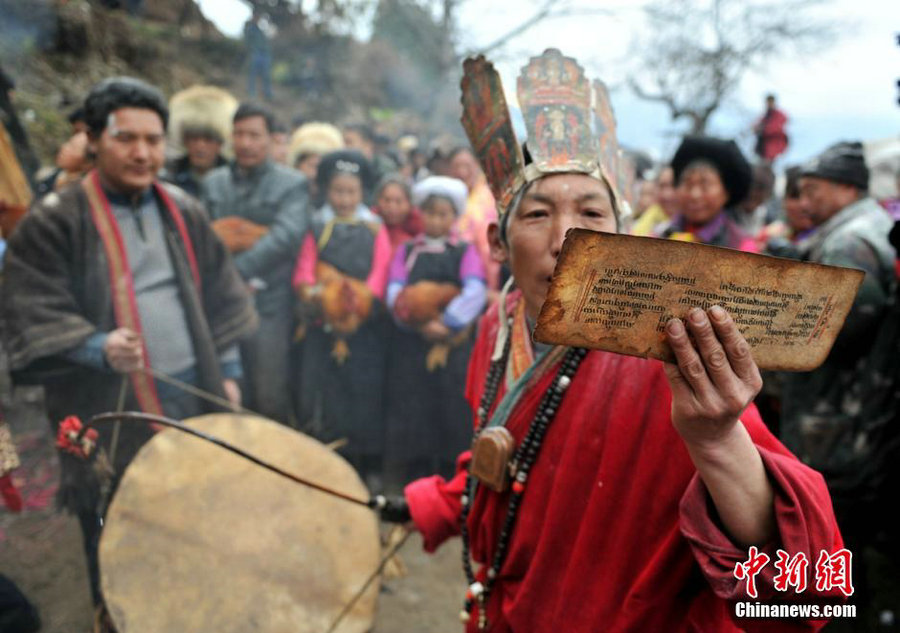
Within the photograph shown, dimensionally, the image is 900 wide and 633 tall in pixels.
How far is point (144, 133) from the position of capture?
2922 mm

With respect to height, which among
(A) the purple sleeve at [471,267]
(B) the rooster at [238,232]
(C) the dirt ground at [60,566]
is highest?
(B) the rooster at [238,232]

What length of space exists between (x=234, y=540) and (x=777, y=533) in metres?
1.84

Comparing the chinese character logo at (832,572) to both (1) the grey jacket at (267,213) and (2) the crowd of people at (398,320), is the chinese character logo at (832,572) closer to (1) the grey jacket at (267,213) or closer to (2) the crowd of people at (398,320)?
(2) the crowd of people at (398,320)

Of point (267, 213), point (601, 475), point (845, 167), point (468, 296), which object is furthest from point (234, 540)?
point (845, 167)

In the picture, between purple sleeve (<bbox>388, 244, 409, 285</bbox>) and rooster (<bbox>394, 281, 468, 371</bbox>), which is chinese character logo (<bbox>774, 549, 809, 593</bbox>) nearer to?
rooster (<bbox>394, 281, 468, 371</bbox>)

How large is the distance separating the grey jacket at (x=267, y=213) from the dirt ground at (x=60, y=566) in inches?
72.3

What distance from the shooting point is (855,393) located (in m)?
3.34

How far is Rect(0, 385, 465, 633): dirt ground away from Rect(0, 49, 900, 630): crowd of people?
8.4 inches

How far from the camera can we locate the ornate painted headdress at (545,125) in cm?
177

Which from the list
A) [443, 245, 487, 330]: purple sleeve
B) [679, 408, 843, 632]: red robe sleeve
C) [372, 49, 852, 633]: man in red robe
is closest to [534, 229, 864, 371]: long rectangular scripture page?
[372, 49, 852, 633]: man in red robe

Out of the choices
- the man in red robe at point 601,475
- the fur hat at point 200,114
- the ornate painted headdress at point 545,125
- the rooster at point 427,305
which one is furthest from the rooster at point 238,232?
the ornate painted headdress at point 545,125

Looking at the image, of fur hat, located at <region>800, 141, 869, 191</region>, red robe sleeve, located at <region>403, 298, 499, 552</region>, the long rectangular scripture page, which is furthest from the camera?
fur hat, located at <region>800, 141, 869, 191</region>

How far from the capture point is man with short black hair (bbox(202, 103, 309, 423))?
15.3 ft

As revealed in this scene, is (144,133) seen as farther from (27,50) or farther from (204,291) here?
(27,50)
